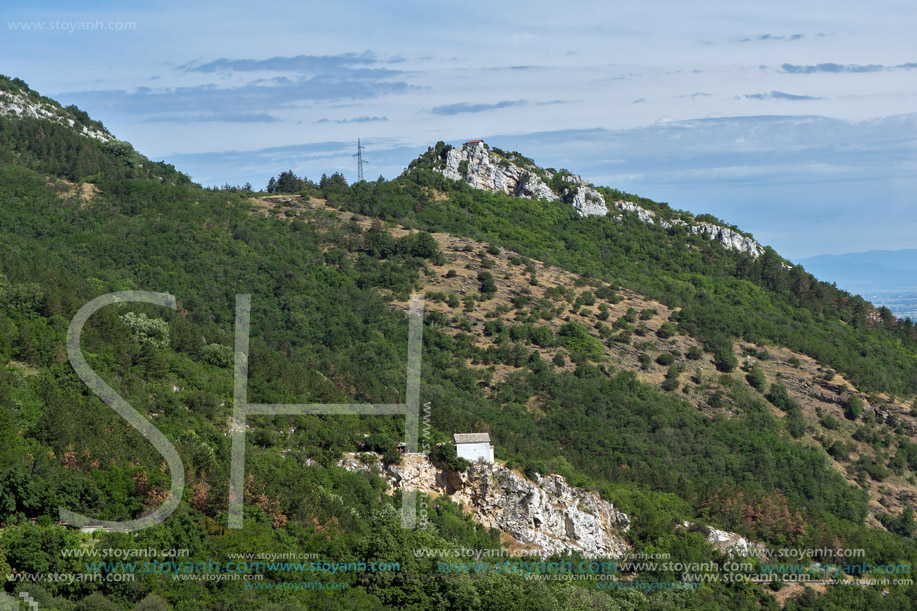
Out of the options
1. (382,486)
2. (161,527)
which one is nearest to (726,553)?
(382,486)

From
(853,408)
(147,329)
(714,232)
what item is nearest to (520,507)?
(147,329)

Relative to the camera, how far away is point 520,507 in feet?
153

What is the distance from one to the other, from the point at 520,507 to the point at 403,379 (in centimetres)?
1840

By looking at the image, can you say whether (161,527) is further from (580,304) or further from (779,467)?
(580,304)

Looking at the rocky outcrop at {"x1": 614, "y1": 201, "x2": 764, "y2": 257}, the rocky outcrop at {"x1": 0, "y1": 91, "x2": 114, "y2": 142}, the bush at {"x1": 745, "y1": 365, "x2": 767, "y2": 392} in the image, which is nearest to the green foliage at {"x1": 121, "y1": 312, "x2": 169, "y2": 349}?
the bush at {"x1": 745, "y1": 365, "x2": 767, "y2": 392}

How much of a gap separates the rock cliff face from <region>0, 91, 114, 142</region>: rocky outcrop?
129 feet

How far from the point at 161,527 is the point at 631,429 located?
43.4 meters

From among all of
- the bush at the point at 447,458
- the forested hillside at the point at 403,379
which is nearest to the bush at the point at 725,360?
the forested hillside at the point at 403,379

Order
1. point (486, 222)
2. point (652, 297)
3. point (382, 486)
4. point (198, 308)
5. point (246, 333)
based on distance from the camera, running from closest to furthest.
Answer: point (382, 486) → point (246, 333) → point (198, 308) → point (652, 297) → point (486, 222)

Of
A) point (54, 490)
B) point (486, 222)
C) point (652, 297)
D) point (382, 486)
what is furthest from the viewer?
point (486, 222)

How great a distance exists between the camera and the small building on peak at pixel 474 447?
1865 inches

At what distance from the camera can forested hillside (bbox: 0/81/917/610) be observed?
105ft

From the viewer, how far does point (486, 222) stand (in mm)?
100750

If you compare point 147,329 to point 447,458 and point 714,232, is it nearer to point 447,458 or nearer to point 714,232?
point 447,458
